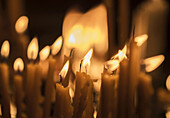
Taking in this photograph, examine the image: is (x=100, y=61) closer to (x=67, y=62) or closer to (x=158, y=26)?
(x=158, y=26)

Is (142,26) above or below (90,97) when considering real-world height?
above

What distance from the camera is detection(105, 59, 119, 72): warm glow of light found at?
44 cm

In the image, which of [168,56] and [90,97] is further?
[168,56]

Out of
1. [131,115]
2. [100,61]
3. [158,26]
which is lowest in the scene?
[131,115]

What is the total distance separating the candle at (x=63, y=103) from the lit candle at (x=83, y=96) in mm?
13

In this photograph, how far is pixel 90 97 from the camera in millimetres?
435

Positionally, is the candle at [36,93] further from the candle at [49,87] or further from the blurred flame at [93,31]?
the blurred flame at [93,31]

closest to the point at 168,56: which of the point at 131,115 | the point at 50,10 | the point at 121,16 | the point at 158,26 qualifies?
the point at 158,26

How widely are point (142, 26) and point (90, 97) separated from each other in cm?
68

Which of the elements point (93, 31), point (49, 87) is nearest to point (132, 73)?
point (49, 87)

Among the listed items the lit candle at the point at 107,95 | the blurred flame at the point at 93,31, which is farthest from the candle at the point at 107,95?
the blurred flame at the point at 93,31

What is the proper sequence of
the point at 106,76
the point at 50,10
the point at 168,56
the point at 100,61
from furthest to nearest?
the point at 50,10 → the point at 168,56 → the point at 100,61 → the point at 106,76

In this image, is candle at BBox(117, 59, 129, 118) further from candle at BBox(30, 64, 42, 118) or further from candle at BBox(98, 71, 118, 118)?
candle at BBox(30, 64, 42, 118)

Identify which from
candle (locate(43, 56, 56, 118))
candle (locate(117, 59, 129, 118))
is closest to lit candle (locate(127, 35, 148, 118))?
candle (locate(117, 59, 129, 118))
